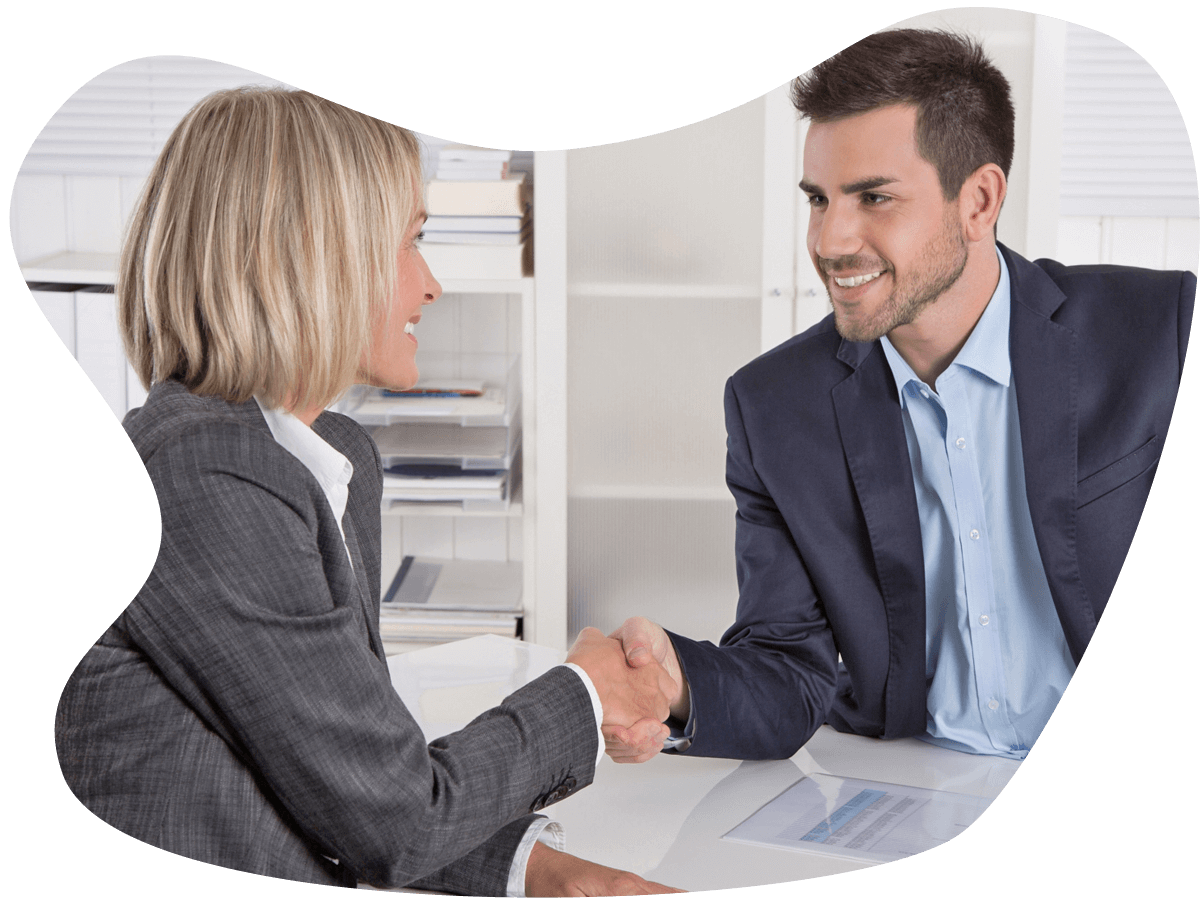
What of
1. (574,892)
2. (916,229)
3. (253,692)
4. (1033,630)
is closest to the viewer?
(253,692)

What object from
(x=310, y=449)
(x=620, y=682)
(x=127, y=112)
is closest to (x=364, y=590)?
(x=310, y=449)

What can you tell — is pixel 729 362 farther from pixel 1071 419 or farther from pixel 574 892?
pixel 574 892

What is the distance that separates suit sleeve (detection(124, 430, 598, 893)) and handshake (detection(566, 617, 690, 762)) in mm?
199

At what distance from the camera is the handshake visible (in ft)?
4.26

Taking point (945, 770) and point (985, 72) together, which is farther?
point (945, 770)

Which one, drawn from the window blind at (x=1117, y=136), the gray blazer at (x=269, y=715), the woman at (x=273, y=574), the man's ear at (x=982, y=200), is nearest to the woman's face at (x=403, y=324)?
the woman at (x=273, y=574)

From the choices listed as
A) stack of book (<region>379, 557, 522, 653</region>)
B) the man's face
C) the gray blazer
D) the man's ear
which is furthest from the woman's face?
the man's ear

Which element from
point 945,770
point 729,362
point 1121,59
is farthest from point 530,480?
point 1121,59

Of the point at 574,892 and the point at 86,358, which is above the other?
the point at 86,358

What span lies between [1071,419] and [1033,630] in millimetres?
234

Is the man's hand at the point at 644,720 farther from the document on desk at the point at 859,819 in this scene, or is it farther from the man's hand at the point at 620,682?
the document on desk at the point at 859,819

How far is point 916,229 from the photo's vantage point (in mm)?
1302

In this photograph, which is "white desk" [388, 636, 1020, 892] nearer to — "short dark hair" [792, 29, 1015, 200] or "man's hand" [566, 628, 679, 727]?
"man's hand" [566, 628, 679, 727]

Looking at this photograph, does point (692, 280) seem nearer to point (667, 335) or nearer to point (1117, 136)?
point (667, 335)
